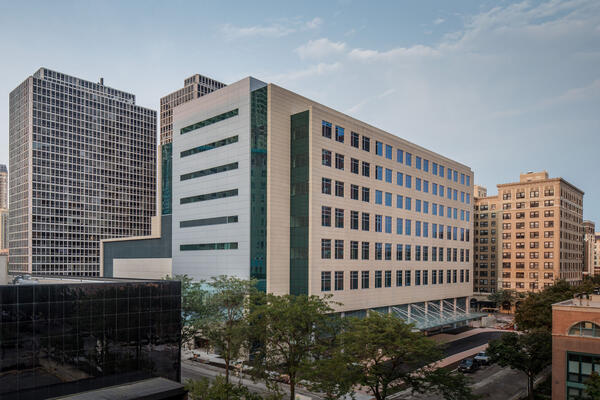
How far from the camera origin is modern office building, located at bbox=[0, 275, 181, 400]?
27375 mm

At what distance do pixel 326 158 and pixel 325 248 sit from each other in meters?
12.6

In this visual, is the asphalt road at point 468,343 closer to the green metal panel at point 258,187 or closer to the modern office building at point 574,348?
the modern office building at point 574,348

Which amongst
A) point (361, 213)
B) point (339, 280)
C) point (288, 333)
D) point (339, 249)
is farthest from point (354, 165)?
point (288, 333)

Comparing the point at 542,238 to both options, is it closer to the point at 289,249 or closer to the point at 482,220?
the point at 482,220

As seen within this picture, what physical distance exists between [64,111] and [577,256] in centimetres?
18029

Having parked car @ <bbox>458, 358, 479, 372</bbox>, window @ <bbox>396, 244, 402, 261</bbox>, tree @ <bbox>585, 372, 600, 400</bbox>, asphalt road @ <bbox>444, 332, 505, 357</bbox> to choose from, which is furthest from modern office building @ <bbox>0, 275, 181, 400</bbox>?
window @ <bbox>396, 244, 402, 261</bbox>

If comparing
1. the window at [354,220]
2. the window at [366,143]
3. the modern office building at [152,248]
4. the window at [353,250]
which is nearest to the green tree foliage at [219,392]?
the window at [353,250]

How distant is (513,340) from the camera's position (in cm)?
4275

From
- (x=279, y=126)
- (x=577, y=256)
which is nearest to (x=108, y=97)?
(x=279, y=126)

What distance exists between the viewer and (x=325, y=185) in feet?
195

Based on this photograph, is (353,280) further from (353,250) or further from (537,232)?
(537,232)

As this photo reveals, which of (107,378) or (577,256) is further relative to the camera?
(577,256)

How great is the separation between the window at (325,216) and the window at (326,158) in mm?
6214

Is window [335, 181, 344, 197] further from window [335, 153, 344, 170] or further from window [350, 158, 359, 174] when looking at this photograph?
window [350, 158, 359, 174]
